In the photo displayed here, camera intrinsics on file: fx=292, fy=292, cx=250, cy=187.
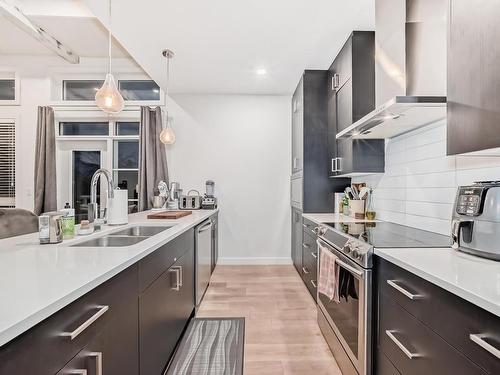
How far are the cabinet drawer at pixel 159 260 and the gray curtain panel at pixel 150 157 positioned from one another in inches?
93.6

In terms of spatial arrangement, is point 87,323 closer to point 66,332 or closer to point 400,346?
point 66,332

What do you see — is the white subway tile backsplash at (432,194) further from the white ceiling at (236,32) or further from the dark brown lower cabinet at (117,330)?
the dark brown lower cabinet at (117,330)

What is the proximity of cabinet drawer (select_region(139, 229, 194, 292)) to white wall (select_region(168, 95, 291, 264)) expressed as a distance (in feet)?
7.79

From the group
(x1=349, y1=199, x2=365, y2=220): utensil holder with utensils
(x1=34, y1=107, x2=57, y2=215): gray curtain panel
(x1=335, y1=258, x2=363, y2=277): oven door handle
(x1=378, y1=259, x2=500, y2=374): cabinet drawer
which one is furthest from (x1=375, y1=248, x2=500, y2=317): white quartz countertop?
(x1=34, y1=107, x2=57, y2=215): gray curtain panel

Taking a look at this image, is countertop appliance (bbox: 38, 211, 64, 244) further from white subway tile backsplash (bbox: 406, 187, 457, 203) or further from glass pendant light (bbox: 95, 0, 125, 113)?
white subway tile backsplash (bbox: 406, 187, 457, 203)

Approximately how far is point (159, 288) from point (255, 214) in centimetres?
312

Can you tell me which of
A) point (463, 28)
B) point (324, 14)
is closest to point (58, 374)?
point (463, 28)

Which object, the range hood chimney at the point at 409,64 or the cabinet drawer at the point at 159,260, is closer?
the cabinet drawer at the point at 159,260

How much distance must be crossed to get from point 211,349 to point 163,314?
2.17 feet

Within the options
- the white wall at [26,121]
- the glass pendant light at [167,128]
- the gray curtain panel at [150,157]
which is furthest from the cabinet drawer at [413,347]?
the white wall at [26,121]

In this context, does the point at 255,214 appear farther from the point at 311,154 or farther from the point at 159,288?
the point at 159,288

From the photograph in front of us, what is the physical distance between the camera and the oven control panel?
1.14m

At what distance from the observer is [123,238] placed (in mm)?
1977

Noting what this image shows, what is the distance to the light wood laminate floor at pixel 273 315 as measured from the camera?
198cm
